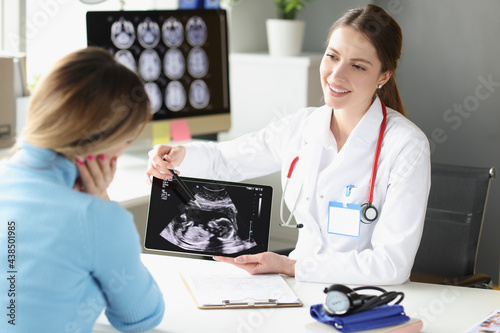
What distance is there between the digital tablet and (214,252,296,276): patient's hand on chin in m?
0.04

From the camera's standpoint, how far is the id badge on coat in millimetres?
1775

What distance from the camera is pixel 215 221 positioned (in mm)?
1742

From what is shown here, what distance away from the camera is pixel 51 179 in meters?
1.11

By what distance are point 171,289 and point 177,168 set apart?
0.52 meters

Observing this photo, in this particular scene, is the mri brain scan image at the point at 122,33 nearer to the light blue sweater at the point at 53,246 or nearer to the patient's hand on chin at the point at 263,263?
the patient's hand on chin at the point at 263,263

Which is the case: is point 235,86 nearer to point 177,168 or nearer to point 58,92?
point 177,168

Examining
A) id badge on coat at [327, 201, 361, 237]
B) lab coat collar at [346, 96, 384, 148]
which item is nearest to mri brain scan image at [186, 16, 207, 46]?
lab coat collar at [346, 96, 384, 148]

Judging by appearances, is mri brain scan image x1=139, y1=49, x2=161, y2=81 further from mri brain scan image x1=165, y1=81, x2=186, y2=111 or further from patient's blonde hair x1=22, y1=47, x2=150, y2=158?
patient's blonde hair x1=22, y1=47, x2=150, y2=158

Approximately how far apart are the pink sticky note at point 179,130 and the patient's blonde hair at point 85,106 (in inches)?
62.3

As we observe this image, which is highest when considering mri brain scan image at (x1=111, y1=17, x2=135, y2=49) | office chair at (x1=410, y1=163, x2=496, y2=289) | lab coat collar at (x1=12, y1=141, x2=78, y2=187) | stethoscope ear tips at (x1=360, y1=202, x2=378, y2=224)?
mri brain scan image at (x1=111, y1=17, x2=135, y2=49)

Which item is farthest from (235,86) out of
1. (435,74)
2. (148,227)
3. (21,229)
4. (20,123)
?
(21,229)

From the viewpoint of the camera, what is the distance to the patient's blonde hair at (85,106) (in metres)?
1.05

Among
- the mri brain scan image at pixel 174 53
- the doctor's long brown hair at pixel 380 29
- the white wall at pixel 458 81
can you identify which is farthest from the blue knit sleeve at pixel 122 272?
the white wall at pixel 458 81

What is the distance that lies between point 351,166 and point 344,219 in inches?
7.0
